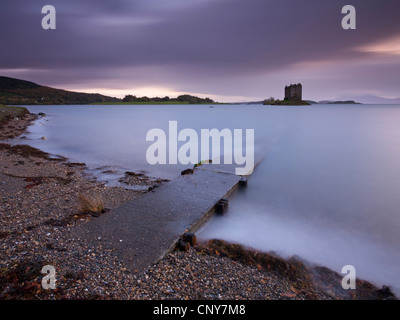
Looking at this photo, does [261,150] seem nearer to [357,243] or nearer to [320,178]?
[320,178]

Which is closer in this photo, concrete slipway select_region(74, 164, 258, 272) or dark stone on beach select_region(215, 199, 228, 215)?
concrete slipway select_region(74, 164, 258, 272)

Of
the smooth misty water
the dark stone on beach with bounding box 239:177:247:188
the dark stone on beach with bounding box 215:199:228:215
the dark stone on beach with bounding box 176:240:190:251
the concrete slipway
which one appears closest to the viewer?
the concrete slipway

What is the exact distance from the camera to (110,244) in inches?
173

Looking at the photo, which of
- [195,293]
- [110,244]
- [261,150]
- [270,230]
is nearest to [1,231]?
[110,244]

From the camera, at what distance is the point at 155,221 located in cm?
534

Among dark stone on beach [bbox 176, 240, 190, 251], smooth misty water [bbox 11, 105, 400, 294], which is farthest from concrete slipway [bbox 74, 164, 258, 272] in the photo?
smooth misty water [bbox 11, 105, 400, 294]

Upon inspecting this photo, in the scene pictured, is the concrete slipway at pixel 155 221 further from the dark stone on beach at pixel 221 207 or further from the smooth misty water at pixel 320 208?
the smooth misty water at pixel 320 208

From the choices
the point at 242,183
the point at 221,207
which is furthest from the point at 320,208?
the point at 221,207

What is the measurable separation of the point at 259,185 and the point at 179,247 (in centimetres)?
580

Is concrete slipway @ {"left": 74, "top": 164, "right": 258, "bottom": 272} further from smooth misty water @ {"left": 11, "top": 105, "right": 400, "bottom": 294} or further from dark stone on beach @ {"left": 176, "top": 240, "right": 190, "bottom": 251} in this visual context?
smooth misty water @ {"left": 11, "top": 105, "right": 400, "bottom": 294}

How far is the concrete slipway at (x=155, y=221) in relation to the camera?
14.1ft

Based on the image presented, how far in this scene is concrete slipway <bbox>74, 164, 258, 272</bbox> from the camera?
4.29 metres

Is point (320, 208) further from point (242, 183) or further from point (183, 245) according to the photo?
point (183, 245)
